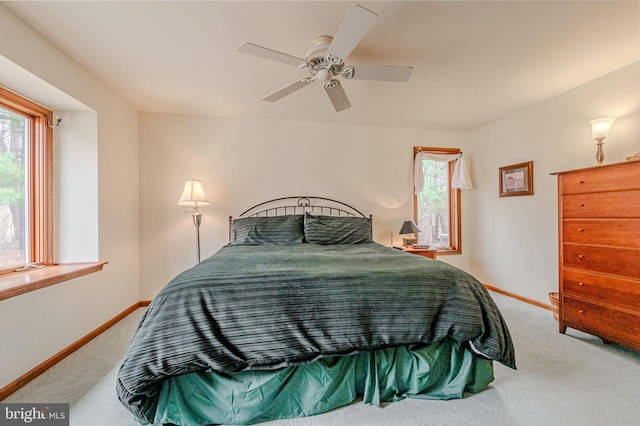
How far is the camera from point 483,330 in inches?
60.9

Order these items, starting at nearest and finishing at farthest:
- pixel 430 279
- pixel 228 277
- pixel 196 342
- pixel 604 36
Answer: pixel 196 342 < pixel 228 277 < pixel 430 279 < pixel 604 36

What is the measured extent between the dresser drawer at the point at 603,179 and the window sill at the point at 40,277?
4.18 metres

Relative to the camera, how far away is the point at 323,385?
1463 mm

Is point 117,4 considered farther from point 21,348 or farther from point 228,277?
point 21,348

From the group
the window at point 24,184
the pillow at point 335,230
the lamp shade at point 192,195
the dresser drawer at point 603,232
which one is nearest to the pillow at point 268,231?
the pillow at point 335,230

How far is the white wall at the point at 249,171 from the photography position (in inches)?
134

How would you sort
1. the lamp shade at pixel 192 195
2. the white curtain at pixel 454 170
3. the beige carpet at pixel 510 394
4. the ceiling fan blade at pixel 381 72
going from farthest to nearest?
the white curtain at pixel 454 170 < the lamp shade at pixel 192 195 < the ceiling fan blade at pixel 381 72 < the beige carpet at pixel 510 394

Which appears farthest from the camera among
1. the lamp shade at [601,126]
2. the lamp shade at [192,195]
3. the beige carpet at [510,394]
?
the lamp shade at [192,195]

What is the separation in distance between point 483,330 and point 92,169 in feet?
11.1

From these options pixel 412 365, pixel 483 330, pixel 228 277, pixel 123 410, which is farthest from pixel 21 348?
pixel 483 330

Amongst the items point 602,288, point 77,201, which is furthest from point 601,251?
point 77,201

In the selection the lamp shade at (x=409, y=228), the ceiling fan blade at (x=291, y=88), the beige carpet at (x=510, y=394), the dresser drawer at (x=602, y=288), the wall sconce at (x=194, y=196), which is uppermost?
the ceiling fan blade at (x=291, y=88)

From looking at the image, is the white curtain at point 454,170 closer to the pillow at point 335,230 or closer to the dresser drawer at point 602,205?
the pillow at point 335,230

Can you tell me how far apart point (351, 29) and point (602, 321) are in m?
2.81
